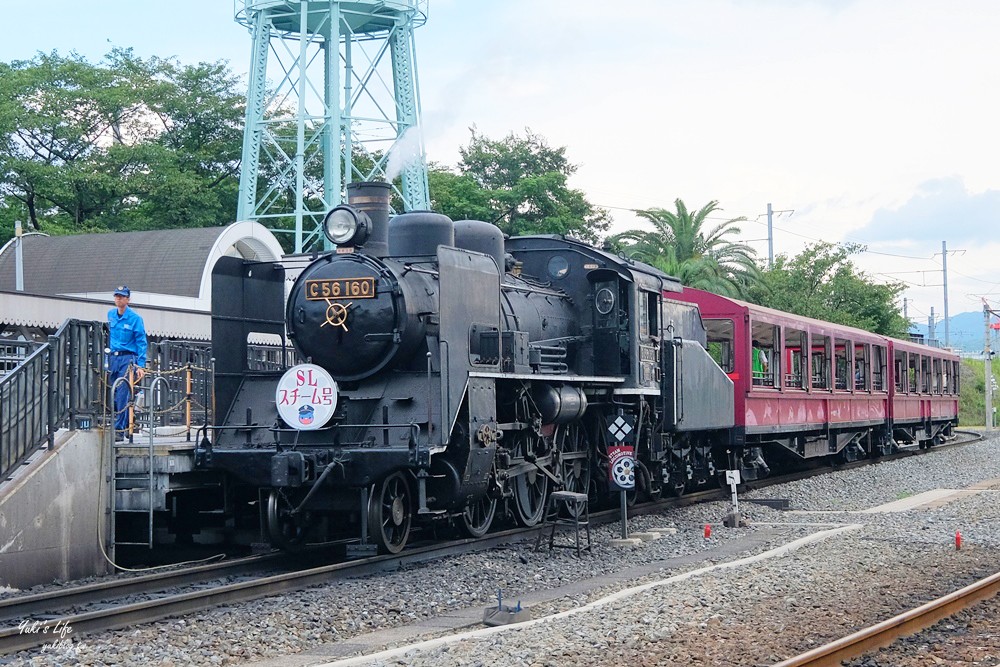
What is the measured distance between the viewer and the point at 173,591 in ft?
32.0

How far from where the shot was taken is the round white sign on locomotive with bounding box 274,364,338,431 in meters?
11.0

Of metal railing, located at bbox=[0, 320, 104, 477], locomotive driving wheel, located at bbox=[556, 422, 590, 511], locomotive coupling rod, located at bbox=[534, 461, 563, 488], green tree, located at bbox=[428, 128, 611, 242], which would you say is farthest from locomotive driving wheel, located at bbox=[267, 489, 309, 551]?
green tree, located at bbox=[428, 128, 611, 242]

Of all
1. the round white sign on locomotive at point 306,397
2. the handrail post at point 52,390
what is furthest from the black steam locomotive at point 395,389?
the handrail post at point 52,390

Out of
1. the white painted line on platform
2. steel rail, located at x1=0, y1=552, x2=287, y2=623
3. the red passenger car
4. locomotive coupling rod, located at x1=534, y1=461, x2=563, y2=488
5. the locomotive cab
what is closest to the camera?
steel rail, located at x1=0, y1=552, x2=287, y2=623

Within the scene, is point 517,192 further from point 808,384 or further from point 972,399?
point 972,399

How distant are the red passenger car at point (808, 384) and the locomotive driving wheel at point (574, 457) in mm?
3983

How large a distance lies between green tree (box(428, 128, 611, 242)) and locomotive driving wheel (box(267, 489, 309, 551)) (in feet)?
92.8

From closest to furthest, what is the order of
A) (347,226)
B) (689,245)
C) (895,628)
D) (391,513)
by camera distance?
(895,628) < (391,513) < (347,226) < (689,245)

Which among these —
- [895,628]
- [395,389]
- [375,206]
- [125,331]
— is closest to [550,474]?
[395,389]

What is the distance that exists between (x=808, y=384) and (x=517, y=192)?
2068 centimetres

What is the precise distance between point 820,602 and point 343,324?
5227 mm

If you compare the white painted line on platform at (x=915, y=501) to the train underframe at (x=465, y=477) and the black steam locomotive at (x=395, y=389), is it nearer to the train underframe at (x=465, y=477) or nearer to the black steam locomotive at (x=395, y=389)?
the train underframe at (x=465, y=477)

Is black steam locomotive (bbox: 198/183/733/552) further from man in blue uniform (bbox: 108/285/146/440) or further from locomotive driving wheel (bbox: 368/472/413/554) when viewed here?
man in blue uniform (bbox: 108/285/146/440)

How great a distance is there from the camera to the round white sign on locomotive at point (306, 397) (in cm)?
1102
